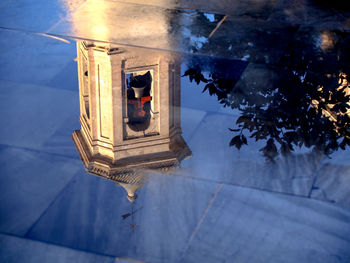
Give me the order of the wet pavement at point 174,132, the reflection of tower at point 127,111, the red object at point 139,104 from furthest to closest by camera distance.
Answer: the red object at point 139,104
the reflection of tower at point 127,111
the wet pavement at point 174,132

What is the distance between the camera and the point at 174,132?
256 inches

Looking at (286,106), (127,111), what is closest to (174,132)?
(127,111)

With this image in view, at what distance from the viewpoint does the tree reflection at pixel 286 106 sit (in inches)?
252

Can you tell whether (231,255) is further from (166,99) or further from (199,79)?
(199,79)

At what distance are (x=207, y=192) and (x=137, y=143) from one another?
3.85 ft

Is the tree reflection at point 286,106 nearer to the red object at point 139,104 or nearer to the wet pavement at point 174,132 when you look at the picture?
the wet pavement at point 174,132

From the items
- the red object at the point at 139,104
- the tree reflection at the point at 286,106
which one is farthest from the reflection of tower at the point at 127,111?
the tree reflection at the point at 286,106

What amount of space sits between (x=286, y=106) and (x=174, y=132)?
1485 mm

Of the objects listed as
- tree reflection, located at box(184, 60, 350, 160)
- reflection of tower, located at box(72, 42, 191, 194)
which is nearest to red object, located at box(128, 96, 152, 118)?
reflection of tower, located at box(72, 42, 191, 194)

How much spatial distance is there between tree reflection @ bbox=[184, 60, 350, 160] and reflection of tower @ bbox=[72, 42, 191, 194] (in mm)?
553

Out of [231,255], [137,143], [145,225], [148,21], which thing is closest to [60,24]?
[148,21]

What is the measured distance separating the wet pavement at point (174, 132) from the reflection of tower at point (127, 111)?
2 centimetres

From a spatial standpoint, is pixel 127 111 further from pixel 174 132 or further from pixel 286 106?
pixel 286 106

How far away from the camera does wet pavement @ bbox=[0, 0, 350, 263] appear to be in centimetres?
504
